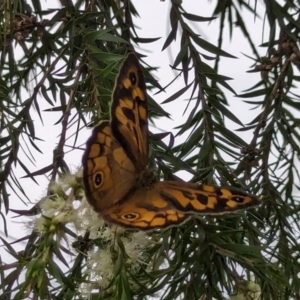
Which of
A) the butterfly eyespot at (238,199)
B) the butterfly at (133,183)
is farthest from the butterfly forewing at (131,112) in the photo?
the butterfly eyespot at (238,199)

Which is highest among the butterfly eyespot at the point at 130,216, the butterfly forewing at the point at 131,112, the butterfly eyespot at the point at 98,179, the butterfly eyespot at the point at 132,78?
the butterfly eyespot at the point at 132,78

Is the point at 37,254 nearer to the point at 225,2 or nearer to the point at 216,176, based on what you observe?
the point at 216,176

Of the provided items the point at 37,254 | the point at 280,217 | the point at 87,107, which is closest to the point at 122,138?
the point at 87,107

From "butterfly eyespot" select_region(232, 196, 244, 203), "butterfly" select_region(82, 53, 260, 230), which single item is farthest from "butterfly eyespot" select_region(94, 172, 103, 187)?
"butterfly eyespot" select_region(232, 196, 244, 203)

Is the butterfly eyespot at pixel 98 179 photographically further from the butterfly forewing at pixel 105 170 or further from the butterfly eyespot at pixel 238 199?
the butterfly eyespot at pixel 238 199

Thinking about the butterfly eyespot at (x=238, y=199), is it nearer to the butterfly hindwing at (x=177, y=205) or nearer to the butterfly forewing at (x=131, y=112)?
the butterfly hindwing at (x=177, y=205)

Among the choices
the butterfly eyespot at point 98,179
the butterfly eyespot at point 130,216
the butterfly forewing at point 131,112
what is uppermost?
the butterfly forewing at point 131,112

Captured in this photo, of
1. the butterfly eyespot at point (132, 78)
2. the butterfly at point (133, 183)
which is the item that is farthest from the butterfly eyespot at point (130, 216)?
the butterfly eyespot at point (132, 78)

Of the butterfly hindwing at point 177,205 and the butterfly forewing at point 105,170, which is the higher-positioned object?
the butterfly forewing at point 105,170
